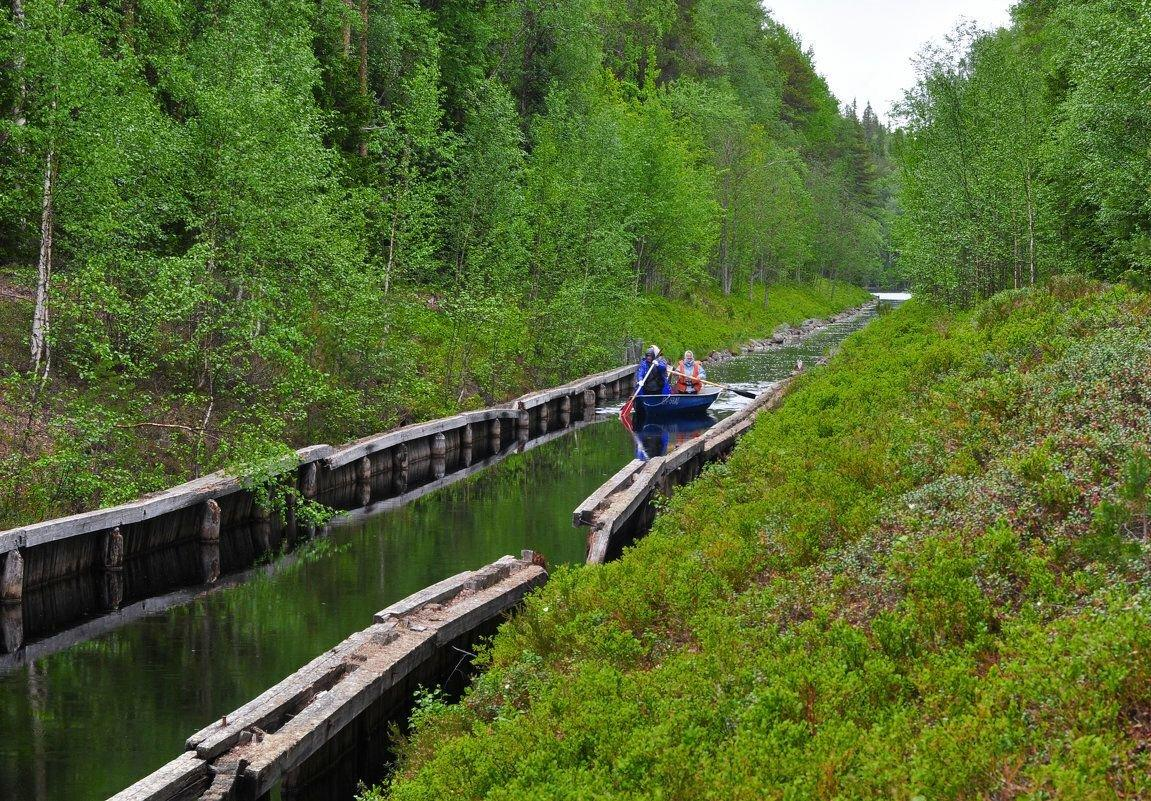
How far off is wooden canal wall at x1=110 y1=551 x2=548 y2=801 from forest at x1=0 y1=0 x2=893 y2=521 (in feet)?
22.9

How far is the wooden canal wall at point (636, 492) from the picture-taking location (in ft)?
48.6

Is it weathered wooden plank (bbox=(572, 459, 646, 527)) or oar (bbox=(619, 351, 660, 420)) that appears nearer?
weathered wooden plank (bbox=(572, 459, 646, 527))

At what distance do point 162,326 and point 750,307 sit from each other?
5295 cm

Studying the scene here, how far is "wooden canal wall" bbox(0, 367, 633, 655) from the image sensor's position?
44.3 ft

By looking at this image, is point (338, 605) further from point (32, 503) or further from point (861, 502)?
point (861, 502)

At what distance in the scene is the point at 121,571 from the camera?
1524 centimetres

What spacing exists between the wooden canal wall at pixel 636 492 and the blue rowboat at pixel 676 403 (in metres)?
6.77

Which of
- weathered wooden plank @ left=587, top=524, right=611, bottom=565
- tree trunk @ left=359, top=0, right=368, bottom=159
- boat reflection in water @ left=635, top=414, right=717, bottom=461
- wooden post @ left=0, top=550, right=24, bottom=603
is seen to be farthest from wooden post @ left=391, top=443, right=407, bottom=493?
tree trunk @ left=359, top=0, right=368, bottom=159

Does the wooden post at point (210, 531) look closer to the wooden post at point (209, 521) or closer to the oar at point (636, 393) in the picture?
the wooden post at point (209, 521)

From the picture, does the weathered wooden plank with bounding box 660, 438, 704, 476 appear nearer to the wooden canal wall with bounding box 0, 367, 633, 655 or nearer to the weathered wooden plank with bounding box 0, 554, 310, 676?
the wooden canal wall with bounding box 0, 367, 633, 655

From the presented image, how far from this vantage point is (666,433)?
30.3 m

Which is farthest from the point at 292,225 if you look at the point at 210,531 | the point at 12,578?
the point at 12,578

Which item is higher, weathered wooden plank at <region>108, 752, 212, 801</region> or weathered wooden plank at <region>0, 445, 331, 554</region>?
weathered wooden plank at <region>0, 445, 331, 554</region>

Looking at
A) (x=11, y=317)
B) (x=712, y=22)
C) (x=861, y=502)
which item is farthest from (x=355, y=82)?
(x=712, y=22)
